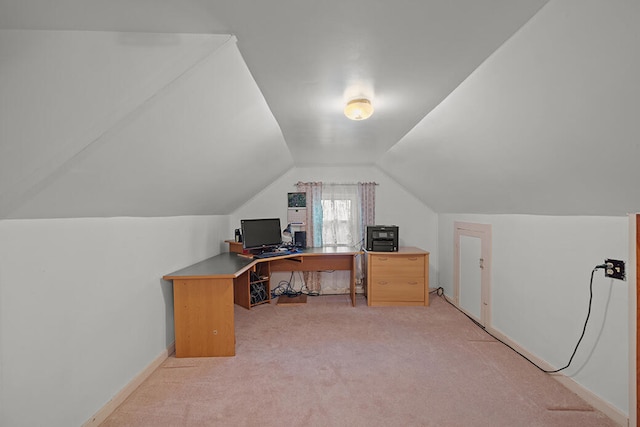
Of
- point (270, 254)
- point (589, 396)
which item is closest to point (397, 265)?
point (270, 254)

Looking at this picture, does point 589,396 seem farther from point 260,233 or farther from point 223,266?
point 260,233

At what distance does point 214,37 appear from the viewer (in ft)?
4.05

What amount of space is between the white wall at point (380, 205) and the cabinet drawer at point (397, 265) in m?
0.77

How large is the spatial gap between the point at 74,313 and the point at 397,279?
332cm

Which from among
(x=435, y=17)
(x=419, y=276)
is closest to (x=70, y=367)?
(x=435, y=17)

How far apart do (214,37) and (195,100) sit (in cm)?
38

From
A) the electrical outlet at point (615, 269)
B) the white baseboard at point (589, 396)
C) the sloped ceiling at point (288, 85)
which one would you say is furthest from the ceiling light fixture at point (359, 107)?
the white baseboard at point (589, 396)

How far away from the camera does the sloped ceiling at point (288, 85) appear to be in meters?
1.04

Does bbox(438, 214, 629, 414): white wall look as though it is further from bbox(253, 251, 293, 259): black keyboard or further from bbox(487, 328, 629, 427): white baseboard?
bbox(253, 251, 293, 259): black keyboard

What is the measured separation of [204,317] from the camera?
2.59m

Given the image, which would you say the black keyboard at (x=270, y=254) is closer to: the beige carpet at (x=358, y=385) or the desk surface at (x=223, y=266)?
the desk surface at (x=223, y=266)

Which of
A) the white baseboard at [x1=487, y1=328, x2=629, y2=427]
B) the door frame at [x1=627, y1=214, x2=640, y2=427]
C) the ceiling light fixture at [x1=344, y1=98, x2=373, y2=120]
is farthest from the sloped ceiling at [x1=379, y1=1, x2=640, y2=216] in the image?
the white baseboard at [x1=487, y1=328, x2=629, y2=427]

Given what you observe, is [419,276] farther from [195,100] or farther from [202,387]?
[195,100]

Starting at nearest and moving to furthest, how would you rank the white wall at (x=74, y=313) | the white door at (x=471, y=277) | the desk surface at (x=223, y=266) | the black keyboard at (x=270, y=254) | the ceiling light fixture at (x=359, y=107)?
1. the white wall at (x=74, y=313)
2. the ceiling light fixture at (x=359, y=107)
3. the desk surface at (x=223, y=266)
4. the white door at (x=471, y=277)
5. the black keyboard at (x=270, y=254)
